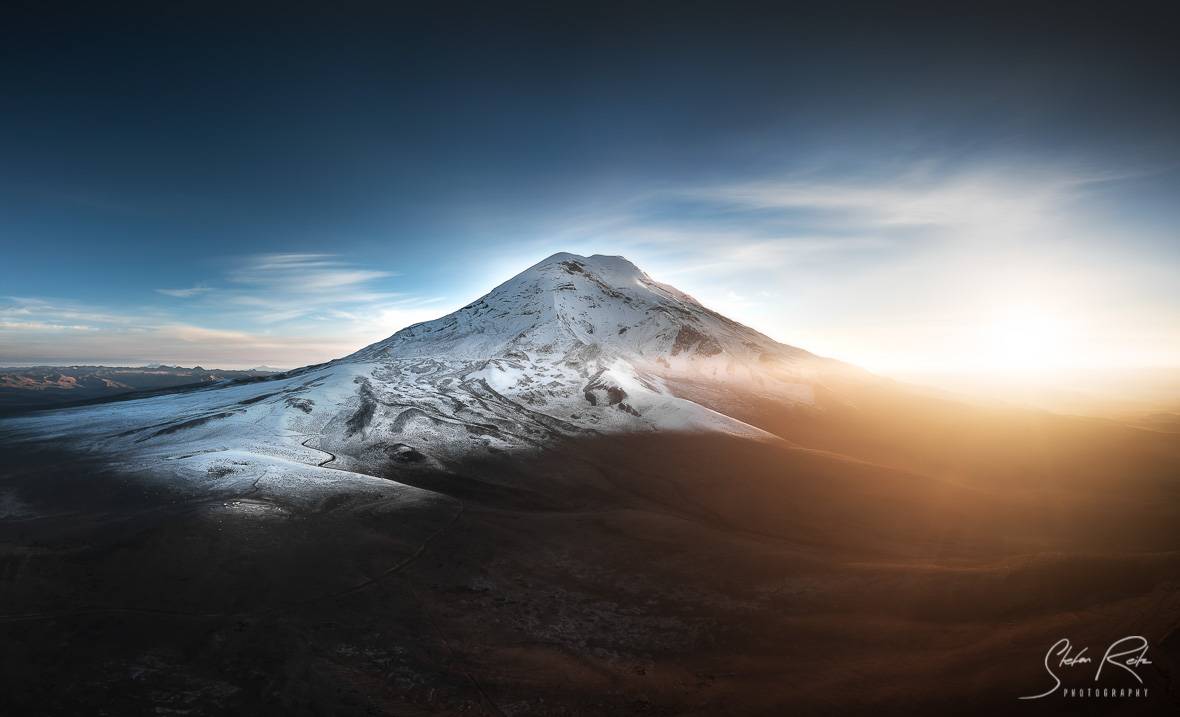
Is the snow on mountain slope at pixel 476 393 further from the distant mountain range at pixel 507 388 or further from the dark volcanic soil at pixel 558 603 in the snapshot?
the dark volcanic soil at pixel 558 603

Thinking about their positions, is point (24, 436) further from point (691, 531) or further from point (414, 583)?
point (691, 531)

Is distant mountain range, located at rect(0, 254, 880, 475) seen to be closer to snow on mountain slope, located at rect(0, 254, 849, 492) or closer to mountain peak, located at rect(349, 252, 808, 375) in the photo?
snow on mountain slope, located at rect(0, 254, 849, 492)
